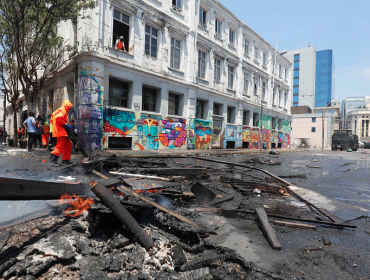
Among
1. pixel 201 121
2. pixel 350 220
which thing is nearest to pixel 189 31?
pixel 201 121

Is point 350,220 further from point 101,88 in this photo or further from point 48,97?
point 48,97

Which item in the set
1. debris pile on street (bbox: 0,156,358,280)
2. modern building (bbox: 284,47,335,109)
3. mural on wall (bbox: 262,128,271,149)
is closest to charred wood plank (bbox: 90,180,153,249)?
debris pile on street (bbox: 0,156,358,280)

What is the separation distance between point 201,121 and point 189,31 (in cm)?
744

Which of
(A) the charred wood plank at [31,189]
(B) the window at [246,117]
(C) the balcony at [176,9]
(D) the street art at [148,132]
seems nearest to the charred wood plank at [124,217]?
(A) the charred wood plank at [31,189]

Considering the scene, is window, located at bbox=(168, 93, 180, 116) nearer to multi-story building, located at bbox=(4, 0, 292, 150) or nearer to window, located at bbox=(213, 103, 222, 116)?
multi-story building, located at bbox=(4, 0, 292, 150)

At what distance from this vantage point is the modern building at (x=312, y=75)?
64.4 m

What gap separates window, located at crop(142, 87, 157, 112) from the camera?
14242 millimetres

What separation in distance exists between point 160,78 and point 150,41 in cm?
260

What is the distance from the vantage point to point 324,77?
218ft

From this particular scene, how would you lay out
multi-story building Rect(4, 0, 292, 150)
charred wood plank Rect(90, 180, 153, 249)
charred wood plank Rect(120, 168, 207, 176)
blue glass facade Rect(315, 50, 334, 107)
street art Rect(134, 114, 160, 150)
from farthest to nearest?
blue glass facade Rect(315, 50, 334, 107)
street art Rect(134, 114, 160, 150)
multi-story building Rect(4, 0, 292, 150)
charred wood plank Rect(120, 168, 207, 176)
charred wood plank Rect(90, 180, 153, 249)

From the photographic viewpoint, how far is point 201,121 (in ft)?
57.5

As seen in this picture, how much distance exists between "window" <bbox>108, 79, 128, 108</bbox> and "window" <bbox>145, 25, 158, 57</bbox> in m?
3.01

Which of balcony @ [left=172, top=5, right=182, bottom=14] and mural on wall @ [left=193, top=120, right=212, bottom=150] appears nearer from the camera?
balcony @ [left=172, top=5, right=182, bottom=14]

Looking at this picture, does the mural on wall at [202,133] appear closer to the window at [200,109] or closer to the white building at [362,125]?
the window at [200,109]
